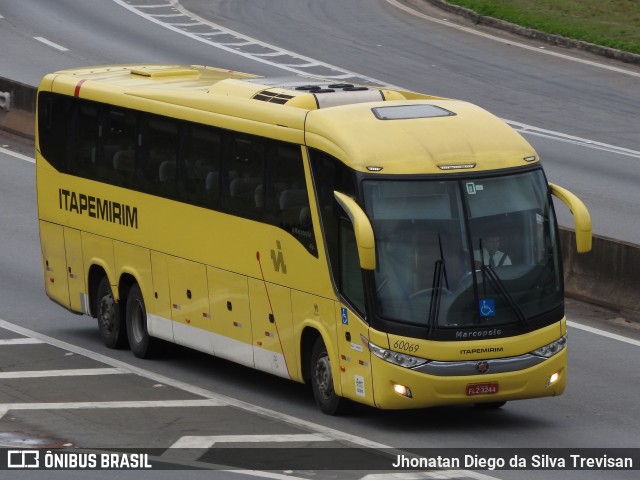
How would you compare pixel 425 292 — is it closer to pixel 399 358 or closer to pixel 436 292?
pixel 436 292

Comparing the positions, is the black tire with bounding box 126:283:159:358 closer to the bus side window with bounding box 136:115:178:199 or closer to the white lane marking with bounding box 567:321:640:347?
the bus side window with bounding box 136:115:178:199

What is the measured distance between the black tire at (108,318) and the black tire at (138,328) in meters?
0.18

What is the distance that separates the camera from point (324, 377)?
16.6 m

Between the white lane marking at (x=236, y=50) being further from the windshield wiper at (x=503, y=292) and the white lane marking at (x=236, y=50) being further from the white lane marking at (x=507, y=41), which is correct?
the windshield wiper at (x=503, y=292)

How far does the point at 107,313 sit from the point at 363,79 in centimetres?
2103

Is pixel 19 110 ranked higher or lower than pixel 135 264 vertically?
lower

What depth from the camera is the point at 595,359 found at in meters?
19.3

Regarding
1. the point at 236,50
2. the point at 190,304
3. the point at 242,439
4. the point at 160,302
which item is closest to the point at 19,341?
the point at 160,302

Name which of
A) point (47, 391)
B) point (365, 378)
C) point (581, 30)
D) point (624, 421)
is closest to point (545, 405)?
point (624, 421)

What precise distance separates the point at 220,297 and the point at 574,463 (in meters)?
5.38

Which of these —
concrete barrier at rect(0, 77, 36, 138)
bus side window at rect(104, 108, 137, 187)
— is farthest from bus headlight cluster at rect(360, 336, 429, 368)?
concrete barrier at rect(0, 77, 36, 138)

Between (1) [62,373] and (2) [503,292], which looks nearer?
(2) [503,292]

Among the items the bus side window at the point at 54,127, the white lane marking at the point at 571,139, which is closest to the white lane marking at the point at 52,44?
the white lane marking at the point at 571,139

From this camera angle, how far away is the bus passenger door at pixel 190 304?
61.1 feet
